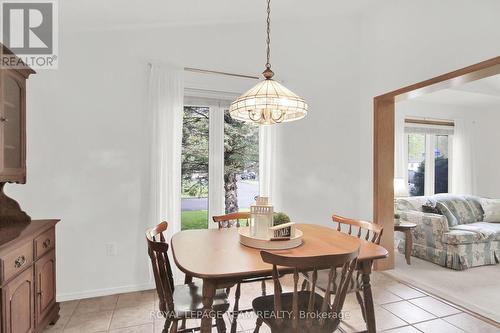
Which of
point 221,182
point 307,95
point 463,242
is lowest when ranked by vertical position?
point 463,242

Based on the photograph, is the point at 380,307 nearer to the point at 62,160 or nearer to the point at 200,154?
the point at 200,154

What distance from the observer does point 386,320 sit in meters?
2.34

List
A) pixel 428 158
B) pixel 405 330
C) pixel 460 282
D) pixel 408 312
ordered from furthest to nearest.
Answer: pixel 428 158, pixel 460 282, pixel 408 312, pixel 405 330

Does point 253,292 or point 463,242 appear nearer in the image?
point 253,292

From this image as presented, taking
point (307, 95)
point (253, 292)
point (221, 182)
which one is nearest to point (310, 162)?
point (307, 95)

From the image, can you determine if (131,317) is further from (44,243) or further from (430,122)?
(430,122)

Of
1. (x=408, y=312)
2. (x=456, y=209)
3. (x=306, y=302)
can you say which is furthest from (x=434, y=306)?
(x=456, y=209)

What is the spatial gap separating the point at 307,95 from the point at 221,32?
48.1 inches

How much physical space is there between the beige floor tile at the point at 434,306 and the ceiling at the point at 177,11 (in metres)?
3.10

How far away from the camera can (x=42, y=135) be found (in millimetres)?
2568

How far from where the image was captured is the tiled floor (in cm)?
222

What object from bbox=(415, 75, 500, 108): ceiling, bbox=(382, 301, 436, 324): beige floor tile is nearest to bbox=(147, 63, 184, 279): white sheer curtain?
bbox=(382, 301, 436, 324): beige floor tile

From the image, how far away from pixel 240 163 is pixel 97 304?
6.37 feet

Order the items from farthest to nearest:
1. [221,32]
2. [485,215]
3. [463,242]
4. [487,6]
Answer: [485,215] → [463,242] → [221,32] → [487,6]
